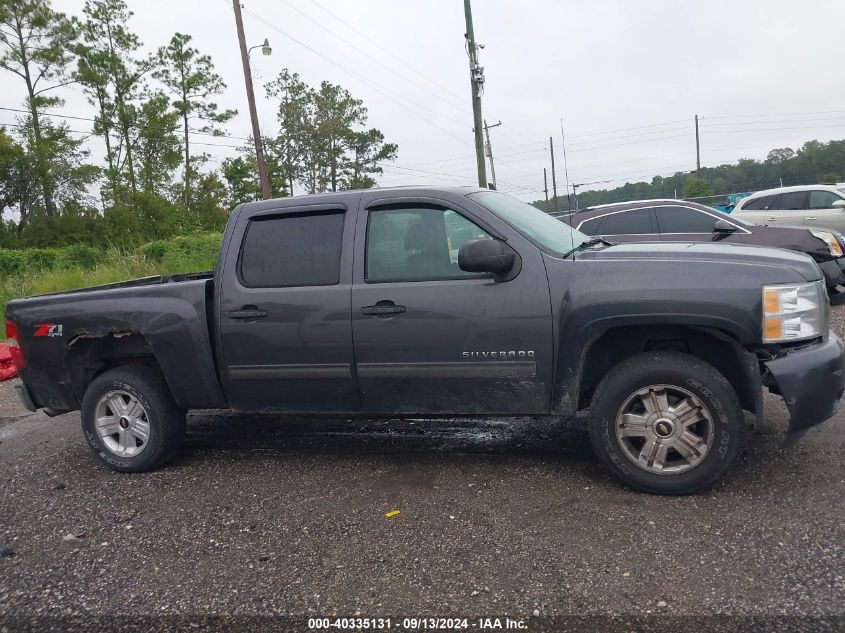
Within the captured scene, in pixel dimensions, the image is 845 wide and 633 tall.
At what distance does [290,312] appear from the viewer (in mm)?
4305

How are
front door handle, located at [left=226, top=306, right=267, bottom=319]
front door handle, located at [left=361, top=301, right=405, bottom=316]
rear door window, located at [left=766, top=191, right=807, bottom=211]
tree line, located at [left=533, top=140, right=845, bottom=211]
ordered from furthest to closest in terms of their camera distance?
tree line, located at [left=533, top=140, right=845, bottom=211]
rear door window, located at [left=766, top=191, right=807, bottom=211]
front door handle, located at [left=226, top=306, right=267, bottom=319]
front door handle, located at [left=361, top=301, right=405, bottom=316]

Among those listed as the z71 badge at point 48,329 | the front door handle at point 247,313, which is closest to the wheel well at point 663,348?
the front door handle at point 247,313

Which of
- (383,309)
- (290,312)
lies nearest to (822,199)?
(383,309)

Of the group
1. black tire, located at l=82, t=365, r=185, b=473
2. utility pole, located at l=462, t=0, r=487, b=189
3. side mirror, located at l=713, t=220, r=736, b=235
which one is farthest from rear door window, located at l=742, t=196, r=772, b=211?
black tire, located at l=82, t=365, r=185, b=473

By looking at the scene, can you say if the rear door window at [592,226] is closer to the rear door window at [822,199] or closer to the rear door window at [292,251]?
the rear door window at [292,251]

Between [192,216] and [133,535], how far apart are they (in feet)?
150

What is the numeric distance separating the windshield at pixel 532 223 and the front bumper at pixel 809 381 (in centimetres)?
135

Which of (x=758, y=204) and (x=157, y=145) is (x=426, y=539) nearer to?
(x=758, y=204)

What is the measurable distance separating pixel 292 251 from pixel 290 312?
1.44 ft

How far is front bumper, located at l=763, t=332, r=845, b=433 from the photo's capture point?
11.4 feet

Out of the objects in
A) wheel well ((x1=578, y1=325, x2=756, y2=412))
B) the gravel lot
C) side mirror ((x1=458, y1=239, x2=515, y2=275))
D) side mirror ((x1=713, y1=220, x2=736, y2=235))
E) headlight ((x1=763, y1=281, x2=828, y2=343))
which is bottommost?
the gravel lot

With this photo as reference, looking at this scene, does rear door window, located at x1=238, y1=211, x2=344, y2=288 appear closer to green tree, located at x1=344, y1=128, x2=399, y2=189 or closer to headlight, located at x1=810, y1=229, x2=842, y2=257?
headlight, located at x1=810, y1=229, x2=842, y2=257

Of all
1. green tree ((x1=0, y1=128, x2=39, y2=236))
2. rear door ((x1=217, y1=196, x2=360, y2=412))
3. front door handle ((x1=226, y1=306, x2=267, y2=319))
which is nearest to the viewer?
rear door ((x1=217, y1=196, x2=360, y2=412))

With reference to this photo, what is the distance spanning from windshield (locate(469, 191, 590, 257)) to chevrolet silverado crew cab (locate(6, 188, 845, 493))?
0.07ft
